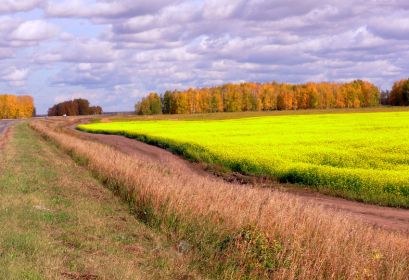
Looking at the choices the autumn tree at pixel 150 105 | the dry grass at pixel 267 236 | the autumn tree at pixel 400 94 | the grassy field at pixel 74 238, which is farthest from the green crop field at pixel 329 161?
the autumn tree at pixel 150 105

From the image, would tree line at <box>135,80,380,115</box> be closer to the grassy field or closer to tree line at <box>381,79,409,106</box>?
tree line at <box>381,79,409,106</box>

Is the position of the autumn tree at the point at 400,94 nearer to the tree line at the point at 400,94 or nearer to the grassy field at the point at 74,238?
the tree line at the point at 400,94

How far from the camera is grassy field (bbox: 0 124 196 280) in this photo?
8.92 metres

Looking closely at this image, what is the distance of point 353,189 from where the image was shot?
64.8 feet

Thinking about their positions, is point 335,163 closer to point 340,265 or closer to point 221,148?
point 221,148

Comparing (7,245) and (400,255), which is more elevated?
(7,245)

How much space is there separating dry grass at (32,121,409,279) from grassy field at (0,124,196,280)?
647 mm

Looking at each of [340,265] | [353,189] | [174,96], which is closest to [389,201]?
[353,189]

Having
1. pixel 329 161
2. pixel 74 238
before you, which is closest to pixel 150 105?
pixel 329 161

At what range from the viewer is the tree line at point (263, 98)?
16612 cm

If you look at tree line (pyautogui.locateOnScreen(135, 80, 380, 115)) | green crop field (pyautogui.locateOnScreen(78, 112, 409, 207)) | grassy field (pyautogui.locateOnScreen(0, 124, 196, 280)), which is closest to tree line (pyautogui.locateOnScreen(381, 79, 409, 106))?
tree line (pyautogui.locateOnScreen(135, 80, 380, 115))

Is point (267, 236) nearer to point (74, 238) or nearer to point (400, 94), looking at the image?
point (74, 238)

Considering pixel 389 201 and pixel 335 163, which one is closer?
pixel 389 201

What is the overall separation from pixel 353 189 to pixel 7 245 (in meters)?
12.8
